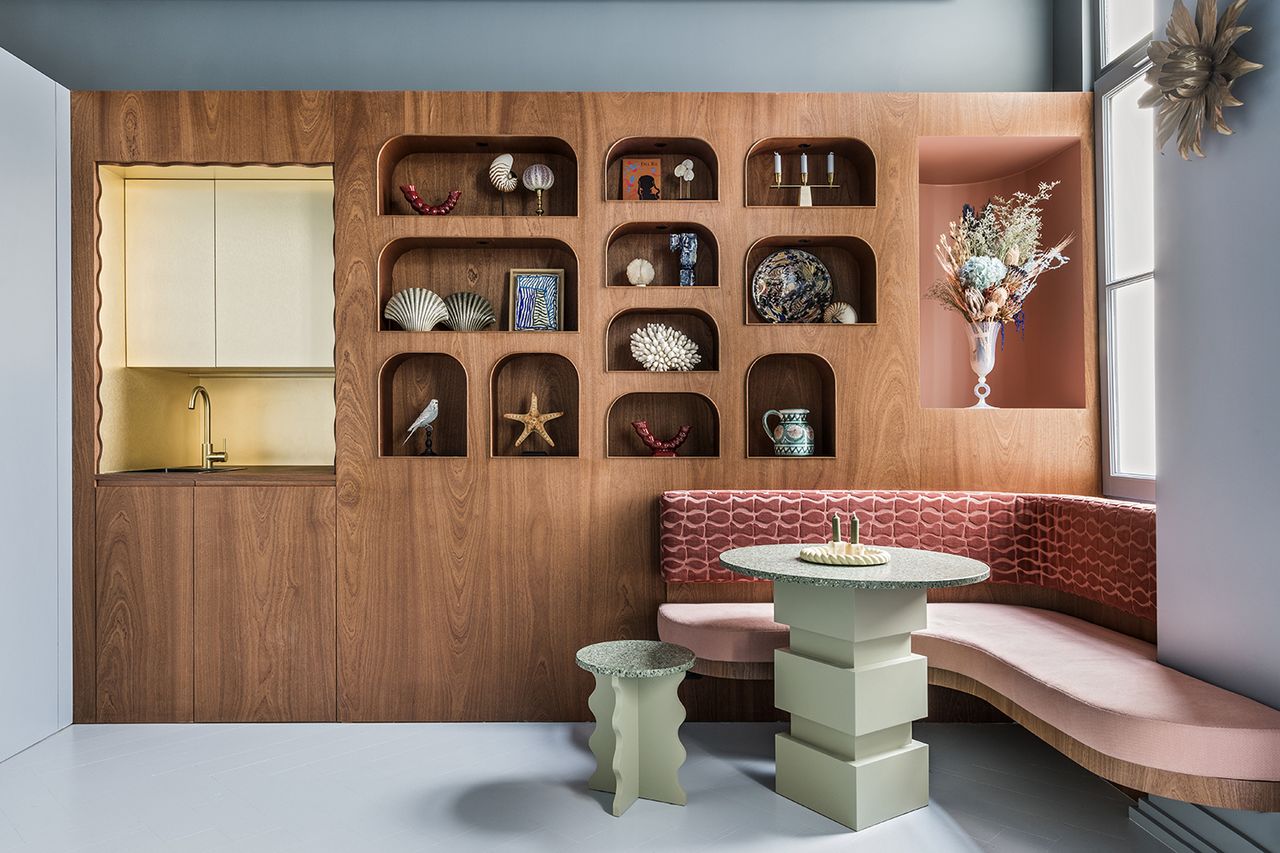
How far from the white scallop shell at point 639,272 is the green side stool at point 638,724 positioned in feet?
5.16

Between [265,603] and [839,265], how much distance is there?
9.19 feet

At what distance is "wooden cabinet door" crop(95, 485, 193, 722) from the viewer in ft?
10.6

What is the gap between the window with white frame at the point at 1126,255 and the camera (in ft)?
10.0

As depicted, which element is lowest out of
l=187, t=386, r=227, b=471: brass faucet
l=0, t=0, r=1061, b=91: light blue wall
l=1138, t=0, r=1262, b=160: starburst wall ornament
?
l=187, t=386, r=227, b=471: brass faucet

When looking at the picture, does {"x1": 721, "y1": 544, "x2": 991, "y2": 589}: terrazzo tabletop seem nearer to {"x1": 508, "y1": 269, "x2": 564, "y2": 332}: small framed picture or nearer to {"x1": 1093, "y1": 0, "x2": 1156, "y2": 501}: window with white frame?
{"x1": 1093, "y1": 0, "x2": 1156, "y2": 501}: window with white frame

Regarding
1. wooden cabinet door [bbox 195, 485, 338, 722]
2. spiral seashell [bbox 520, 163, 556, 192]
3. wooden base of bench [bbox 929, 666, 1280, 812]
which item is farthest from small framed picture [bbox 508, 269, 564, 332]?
wooden base of bench [bbox 929, 666, 1280, 812]

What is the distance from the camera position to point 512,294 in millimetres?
3502

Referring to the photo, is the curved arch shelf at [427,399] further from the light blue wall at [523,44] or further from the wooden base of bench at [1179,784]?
the wooden base of bench at [1179,784]

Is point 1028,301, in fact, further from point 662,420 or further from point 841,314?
point 662,420

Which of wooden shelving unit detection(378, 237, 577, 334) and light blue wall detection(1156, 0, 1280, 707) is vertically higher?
wooden shelving unit detection(378, 237, 577, 334)

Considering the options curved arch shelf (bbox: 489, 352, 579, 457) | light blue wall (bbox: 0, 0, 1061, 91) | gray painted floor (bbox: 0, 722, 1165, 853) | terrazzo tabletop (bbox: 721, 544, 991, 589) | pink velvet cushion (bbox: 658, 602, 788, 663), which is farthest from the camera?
light blue wall (bbox: 0, 0, 1061, 91)

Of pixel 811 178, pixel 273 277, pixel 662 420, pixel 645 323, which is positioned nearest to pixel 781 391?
pixel 662 420

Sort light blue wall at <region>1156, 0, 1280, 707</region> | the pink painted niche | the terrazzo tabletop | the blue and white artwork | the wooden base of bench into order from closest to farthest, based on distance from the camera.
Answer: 1. the wooden base of bench
2. light blue wall at <region>1156, 0, 1280, 707</region>
3. the terrazzo tabletop
4. the pink painted niche
5. the blue and white artwork

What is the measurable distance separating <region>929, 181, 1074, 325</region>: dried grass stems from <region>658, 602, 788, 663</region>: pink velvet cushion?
1524mm
